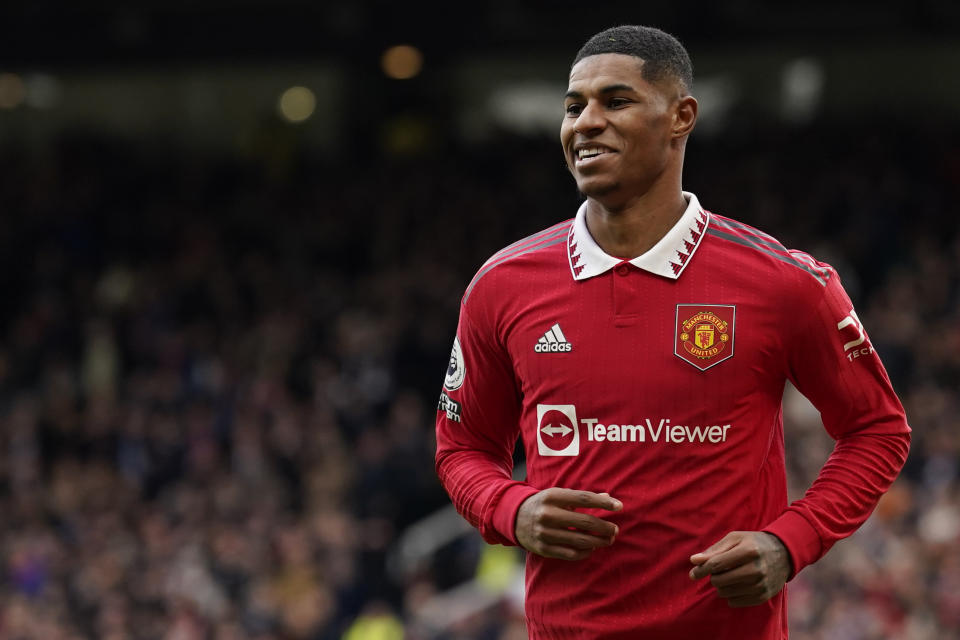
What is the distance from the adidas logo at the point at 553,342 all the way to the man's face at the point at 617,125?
0.26 meters

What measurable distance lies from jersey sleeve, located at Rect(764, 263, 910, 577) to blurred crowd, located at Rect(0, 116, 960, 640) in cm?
593

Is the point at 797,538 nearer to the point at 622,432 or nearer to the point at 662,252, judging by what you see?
the point at 622,432

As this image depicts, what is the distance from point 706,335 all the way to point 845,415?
0.96 ft

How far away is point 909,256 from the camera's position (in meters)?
13.0

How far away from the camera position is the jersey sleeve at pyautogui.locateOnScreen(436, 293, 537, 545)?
2.76 meters

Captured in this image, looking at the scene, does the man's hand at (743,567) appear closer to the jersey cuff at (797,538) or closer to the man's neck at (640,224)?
the jersey cuff at (797,538)

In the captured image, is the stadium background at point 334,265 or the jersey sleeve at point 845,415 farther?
the stadium background at point 334,265

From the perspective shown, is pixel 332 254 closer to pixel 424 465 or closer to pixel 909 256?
pixel 424 465

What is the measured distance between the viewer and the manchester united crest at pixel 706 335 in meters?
2.60

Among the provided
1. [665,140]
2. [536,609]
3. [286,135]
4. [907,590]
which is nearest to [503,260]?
[665,140]

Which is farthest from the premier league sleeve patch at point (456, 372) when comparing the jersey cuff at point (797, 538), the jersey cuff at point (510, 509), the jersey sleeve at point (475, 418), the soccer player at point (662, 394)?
the jersey cuff at point (797, 538)

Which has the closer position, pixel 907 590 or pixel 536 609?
pixel 536 609

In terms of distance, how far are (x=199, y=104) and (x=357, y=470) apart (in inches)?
363

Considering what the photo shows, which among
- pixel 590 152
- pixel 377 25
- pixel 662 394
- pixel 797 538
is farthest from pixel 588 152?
pixel 377 25
